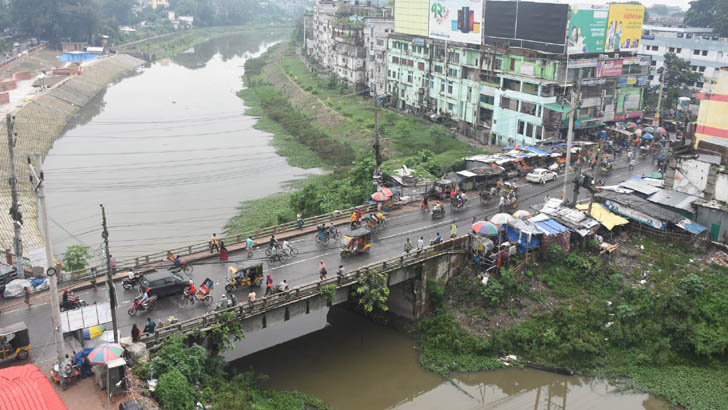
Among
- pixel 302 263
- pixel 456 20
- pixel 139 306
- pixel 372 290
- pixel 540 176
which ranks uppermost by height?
pixel 456 20

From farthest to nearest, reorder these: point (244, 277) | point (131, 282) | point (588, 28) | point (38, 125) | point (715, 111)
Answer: point (38, 125) < point (588, 28) < point (715, 111) < point (244, 277) < point (131, 282)

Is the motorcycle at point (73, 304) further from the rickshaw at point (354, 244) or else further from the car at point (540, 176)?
the car at point (540, 176)

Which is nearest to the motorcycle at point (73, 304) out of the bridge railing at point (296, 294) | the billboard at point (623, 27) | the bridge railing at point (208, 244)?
the bridge railing at point (208, 244)

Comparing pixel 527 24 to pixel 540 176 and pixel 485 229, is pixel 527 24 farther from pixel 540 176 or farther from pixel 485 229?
pixel 485 229

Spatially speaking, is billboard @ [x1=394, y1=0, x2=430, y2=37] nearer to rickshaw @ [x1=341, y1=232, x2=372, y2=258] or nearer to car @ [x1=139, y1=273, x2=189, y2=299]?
rickshaw @ [x1=341, y1=232, x2=372, y2=258]

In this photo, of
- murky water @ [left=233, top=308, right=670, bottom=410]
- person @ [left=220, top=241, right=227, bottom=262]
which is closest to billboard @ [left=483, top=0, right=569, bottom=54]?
murky water @ [left=233, top=308, right=670, bottom=410]

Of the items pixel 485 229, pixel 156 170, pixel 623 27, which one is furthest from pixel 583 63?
pixel 156 170
